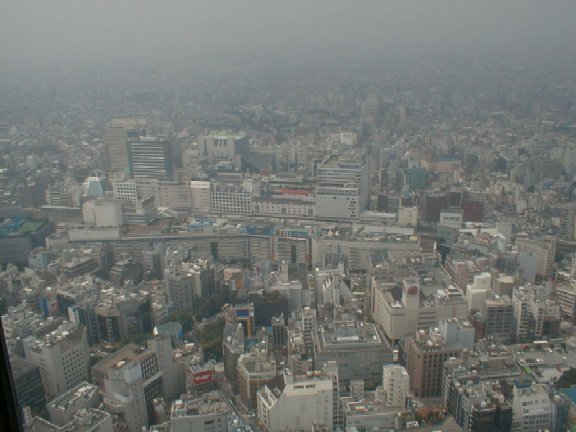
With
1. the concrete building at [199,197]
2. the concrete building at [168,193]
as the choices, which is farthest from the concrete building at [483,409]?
the concrete building at [168,193]

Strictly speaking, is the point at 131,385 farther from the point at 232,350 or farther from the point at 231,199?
the point at 231,199

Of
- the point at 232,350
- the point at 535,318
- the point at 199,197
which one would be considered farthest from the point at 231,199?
the point at 535,318

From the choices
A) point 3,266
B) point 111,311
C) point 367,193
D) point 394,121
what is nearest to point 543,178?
point 367,193

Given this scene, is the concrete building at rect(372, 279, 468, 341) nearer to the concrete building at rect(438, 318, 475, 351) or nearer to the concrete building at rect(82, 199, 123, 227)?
the concrete building at rect(438, 318, 475, 351)

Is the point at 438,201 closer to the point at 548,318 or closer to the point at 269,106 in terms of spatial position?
the point at 548,318

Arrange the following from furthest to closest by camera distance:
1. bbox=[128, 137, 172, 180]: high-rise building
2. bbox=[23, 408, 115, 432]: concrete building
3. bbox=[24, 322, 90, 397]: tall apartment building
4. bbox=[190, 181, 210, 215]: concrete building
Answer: bbox=[128, 137, 172, 180]: high-rise building → bbox=[190, 181, 210, 215]: concrete building → bbox=[24, 322, 90, 397]: tall apartment building → bbox=[23, 408, 115, 432]: concrete building

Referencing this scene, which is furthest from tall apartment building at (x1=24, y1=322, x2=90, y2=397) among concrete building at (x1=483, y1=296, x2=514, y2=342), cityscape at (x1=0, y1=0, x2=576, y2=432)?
concrete building at (x1=483, y1=296, x2=514, y2=342)
